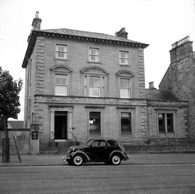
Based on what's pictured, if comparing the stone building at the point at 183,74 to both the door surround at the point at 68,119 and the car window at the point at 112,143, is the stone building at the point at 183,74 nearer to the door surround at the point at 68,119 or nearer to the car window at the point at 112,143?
the door surround at the point at 68,119

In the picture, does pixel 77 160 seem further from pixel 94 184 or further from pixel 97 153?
pixel 94 184

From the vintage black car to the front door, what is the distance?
11406mm

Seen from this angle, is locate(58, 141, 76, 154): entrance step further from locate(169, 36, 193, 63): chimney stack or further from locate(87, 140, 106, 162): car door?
locate(169, 36, 193, 63): chimney stack

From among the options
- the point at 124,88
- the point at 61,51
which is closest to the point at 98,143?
the point at 124,88

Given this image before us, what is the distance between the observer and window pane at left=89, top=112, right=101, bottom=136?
30125 mm

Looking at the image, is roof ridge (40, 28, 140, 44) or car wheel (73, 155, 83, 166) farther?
roof ridge (40, 28, 140, 44)

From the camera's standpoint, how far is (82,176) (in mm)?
12625

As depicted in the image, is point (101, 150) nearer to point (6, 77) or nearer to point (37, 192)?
point (37, 192)

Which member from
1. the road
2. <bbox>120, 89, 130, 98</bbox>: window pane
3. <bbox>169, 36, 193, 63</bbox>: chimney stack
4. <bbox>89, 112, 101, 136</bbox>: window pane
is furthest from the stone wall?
<bbox>169, 36, 193, 63</bbox>: chimney stack

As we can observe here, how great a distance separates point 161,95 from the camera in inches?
1452

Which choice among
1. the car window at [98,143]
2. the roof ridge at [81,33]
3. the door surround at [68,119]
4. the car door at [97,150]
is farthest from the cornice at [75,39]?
the car door at [97,150]

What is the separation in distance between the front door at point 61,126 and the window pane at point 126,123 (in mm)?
6359

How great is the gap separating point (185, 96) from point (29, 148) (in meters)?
20.5

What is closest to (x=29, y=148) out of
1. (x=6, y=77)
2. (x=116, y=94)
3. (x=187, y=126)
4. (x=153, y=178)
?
(x=6, y=77)
